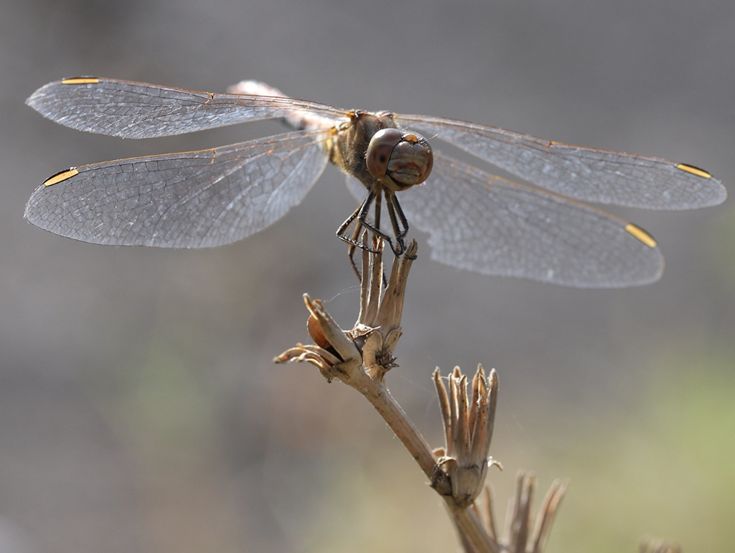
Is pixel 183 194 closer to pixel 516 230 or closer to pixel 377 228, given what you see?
pixel 377 228

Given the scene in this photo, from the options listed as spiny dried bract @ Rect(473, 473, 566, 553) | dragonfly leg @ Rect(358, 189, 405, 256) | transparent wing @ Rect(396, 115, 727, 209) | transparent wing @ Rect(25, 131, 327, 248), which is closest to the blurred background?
transparent wing @ Rect(396, 115, 727, 209)

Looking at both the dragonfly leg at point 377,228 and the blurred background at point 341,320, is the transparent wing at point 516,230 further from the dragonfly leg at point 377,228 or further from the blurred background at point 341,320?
the blurred background at point 341,320

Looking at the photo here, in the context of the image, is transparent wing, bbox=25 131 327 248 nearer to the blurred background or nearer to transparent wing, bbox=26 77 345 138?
transparent wing, bbox=26 77 345 138

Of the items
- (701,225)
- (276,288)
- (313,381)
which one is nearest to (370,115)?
(313,381)

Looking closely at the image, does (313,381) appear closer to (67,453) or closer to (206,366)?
(206,366)

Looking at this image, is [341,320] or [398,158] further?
[341,320]

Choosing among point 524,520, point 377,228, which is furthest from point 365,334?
point 377,228
